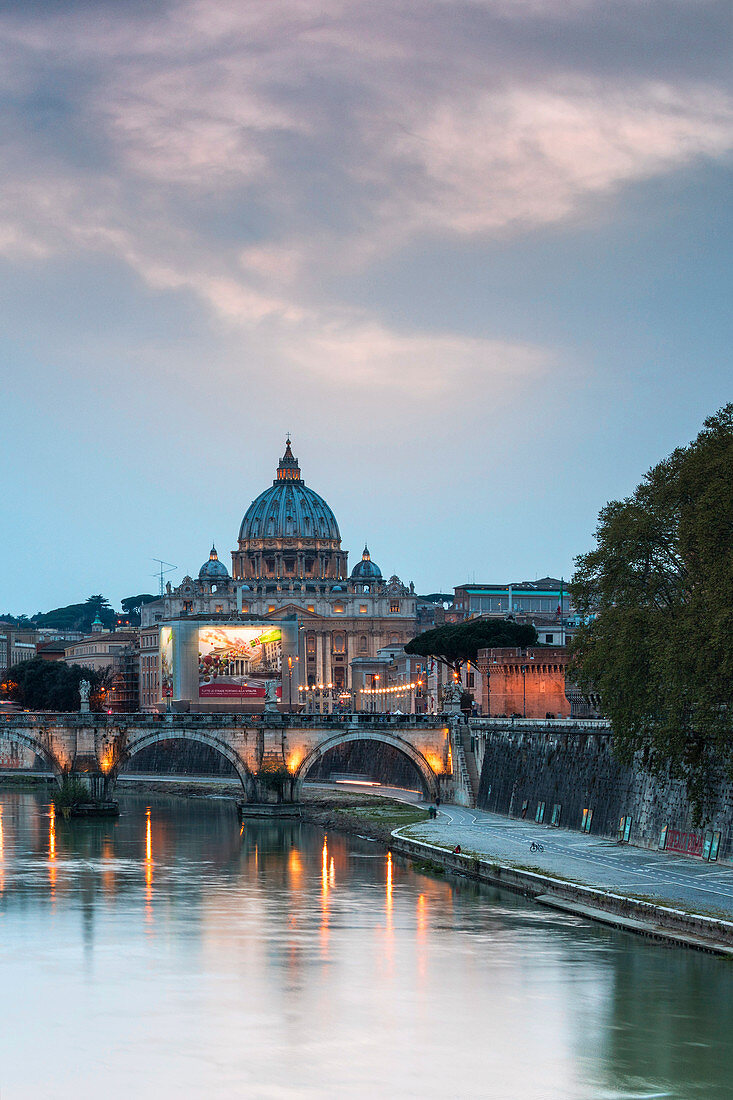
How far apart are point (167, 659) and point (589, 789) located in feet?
142

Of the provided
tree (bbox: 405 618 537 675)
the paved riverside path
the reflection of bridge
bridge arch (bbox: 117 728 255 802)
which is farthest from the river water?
tree (bbox: 405 618 537 675)

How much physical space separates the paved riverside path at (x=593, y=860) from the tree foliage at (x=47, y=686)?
72.5m

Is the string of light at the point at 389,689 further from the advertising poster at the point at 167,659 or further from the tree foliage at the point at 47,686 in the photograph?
the advertising poster at the point at 167,659

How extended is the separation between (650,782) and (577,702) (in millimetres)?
31915

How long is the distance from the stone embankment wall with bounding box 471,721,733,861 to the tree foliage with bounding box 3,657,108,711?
6516 centimetres

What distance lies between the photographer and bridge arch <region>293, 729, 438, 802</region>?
8206cm

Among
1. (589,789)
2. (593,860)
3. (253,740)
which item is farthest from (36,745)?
(593,860)

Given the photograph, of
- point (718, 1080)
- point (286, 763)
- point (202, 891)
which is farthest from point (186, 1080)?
point (286, 763)

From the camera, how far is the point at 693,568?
49.2 meters

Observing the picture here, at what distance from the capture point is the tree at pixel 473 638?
10144 cm

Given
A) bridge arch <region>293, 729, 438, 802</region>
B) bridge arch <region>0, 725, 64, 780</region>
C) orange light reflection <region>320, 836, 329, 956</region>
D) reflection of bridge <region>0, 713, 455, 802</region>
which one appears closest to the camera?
orange light reflection <region>320, 836, 329, 956</region>

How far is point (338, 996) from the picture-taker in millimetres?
37688

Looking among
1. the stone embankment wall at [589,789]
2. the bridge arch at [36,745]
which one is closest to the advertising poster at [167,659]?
the bridge arch at [36,745]

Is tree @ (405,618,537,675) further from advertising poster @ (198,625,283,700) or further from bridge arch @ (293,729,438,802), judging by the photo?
bridge arch @ (293,729,438,802)
